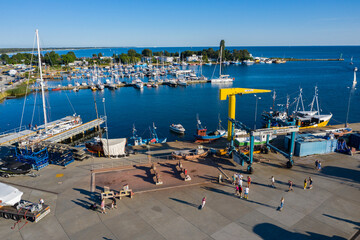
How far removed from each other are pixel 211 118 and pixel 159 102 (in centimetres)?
2804

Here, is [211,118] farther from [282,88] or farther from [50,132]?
[282,88]

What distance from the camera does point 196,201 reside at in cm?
2184

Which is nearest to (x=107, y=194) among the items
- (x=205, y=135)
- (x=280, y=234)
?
(x=280, y=234)

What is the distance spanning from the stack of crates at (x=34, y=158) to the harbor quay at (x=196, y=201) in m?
0.99

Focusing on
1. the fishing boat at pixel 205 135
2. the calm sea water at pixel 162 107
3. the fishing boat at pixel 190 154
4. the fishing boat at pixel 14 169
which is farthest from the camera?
the calm sea water at pixel 162 107

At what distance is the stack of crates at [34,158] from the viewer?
28516 mm

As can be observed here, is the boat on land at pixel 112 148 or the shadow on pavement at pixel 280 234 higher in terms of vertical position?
the boat on land at pixel 112 148

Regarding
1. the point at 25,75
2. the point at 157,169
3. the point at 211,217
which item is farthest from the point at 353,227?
the point at 25,75

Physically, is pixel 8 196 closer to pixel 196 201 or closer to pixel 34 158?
pixel 34 158

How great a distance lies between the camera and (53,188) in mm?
24328

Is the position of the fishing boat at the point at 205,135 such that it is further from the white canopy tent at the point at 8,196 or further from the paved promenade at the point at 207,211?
the white canopy tent at the point at 8,196

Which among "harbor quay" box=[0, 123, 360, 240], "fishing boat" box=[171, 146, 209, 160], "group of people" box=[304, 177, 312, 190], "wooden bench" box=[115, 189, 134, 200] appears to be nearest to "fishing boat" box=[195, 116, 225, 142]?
"fishing boat" box=[171, 146, 209, 160]

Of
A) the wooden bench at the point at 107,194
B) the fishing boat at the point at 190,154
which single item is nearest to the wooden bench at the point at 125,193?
the wooden bench at the point at 107,194

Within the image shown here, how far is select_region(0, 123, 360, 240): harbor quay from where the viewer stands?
18141 mm
